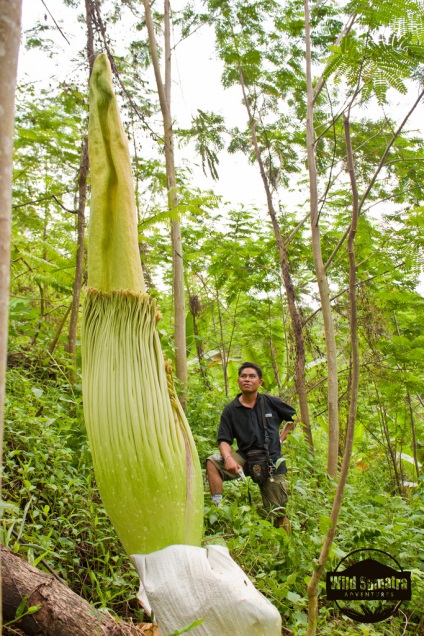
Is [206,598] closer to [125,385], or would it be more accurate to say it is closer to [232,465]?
[125,385]

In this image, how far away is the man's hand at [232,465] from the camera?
3.88 meters

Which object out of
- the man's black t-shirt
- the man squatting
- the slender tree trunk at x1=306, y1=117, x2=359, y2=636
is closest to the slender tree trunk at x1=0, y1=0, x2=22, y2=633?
the slender tree trunk at x1=306, y1=117, x2=359, y2=636

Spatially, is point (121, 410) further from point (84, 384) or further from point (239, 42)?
point (239, 42)

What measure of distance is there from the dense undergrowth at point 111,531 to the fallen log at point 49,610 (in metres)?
0.28

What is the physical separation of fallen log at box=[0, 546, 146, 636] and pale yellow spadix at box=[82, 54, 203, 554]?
333 mm

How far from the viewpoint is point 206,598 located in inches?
42.9

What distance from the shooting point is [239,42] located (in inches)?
254

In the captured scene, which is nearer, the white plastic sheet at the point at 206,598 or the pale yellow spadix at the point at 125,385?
the white plastic sheet at the point at 206,598

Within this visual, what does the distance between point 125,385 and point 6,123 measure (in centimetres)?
76

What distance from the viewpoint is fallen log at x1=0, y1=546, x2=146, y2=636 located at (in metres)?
1.40

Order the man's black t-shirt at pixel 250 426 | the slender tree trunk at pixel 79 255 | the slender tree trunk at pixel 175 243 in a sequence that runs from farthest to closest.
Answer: the slender tree trunk at pixel 175 243
the slender tree trunk at pixel 79 255
the man's black t-shirt at pixel 250 426

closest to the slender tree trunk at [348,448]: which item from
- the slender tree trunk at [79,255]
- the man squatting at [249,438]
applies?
the man squatting at [249,438]

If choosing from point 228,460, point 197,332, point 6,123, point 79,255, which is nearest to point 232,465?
point 228,460

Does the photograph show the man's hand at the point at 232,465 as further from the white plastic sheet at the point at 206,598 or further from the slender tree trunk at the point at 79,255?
the white plastic sheet at the point at 206,598
